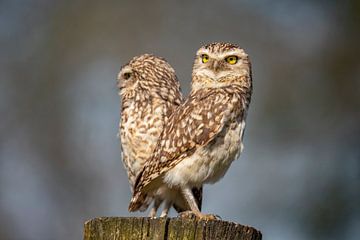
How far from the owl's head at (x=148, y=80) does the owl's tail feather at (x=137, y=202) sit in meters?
0.88

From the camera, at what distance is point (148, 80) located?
31.1 ft

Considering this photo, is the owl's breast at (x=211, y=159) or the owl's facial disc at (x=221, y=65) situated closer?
the owl's breast at (x=211, y=159)

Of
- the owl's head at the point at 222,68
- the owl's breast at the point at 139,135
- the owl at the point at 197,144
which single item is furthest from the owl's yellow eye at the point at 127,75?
the owl at the point at 197,144

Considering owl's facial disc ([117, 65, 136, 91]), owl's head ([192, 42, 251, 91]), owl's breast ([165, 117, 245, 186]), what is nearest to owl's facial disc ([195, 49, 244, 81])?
owl's head ([192, 42, 251, 91])

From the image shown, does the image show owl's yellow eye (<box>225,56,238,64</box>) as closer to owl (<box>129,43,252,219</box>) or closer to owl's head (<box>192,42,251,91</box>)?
owl's head (<box>192,42,251,91</box>)

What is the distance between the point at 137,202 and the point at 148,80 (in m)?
1.12

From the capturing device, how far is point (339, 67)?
20250 mm

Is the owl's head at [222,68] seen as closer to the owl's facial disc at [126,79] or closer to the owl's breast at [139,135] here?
the owl's breast at [139,135]

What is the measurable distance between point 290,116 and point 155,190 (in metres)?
11.0

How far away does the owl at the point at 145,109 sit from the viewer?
900 centimetres

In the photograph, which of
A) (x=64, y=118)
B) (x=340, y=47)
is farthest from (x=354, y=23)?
(x=64, y=118)

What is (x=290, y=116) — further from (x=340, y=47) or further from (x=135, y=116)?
(x=135, y=116)

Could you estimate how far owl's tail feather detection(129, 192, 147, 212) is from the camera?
863 centimetres

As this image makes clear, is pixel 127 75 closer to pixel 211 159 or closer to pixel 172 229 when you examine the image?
pixel 211 159
